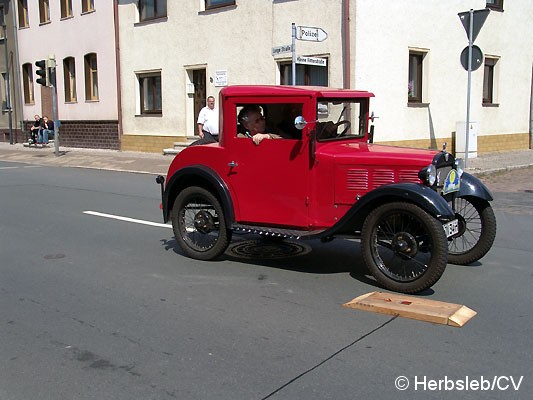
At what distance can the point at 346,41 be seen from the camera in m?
14.7

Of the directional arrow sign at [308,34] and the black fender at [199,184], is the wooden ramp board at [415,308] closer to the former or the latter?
the black fender at [199,184]

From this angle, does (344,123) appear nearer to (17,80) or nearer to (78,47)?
(78,47)

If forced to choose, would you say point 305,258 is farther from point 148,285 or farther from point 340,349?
point 340,349

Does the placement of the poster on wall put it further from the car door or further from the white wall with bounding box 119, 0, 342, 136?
the car door

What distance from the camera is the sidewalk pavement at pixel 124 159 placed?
1551 centimetres

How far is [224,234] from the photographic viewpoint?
20.5 feet

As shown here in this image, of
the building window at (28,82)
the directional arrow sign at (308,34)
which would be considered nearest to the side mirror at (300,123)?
the directional arrow sign at (308,34)

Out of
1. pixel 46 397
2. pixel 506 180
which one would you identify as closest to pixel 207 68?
pixel 506 180

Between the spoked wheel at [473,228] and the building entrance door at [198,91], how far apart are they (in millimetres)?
14099

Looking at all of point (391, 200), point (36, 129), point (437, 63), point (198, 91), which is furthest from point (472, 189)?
point (36, 129)

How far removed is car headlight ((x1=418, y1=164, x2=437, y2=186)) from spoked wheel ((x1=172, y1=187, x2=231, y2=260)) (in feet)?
6.91

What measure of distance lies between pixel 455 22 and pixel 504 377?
15203 mm

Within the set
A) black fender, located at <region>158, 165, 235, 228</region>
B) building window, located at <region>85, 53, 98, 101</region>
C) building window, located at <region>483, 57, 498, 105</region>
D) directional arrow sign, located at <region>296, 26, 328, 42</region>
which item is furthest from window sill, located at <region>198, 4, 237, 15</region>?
black fender, located at <region>158, 165, 235, 228</region>

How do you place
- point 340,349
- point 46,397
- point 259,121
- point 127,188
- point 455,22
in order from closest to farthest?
1. point 46,397
2. point 340,349
3. point 259,121
4. point 127,188
5. point 455,22
